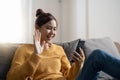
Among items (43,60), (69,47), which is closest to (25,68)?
(43,60)

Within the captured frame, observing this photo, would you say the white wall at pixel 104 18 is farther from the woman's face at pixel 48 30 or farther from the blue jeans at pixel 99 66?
the blue jeans at pixel 99 66

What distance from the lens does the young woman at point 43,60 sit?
4.85ft

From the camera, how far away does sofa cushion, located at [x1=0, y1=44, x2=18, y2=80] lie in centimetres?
181

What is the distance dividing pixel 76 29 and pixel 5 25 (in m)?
0.93

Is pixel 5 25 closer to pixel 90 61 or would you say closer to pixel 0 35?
pixel 0 35

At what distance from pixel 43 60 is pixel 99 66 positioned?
461 millimetres

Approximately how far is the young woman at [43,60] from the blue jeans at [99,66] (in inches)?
8.8

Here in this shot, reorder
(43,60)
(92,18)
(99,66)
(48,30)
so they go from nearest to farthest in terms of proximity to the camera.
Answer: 1. (99,66)
2. (43,60)
3. (48,30)
4. (92,18)

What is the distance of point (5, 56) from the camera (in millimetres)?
1855

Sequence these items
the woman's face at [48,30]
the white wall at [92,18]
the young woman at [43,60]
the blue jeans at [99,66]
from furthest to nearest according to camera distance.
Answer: the white wall at [92,18], the woman's face at [48,30], the young woman at [43,60], the blue jeans at [99,66]

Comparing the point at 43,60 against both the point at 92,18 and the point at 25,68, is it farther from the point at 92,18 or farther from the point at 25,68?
the point at 92,18

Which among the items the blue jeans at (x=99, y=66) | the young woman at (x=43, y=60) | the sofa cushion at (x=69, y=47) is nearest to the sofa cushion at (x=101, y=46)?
the sofa cushion at (x=69, y=47)

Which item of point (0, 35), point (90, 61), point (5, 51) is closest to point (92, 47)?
point (90, 61)

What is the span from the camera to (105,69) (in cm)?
141
